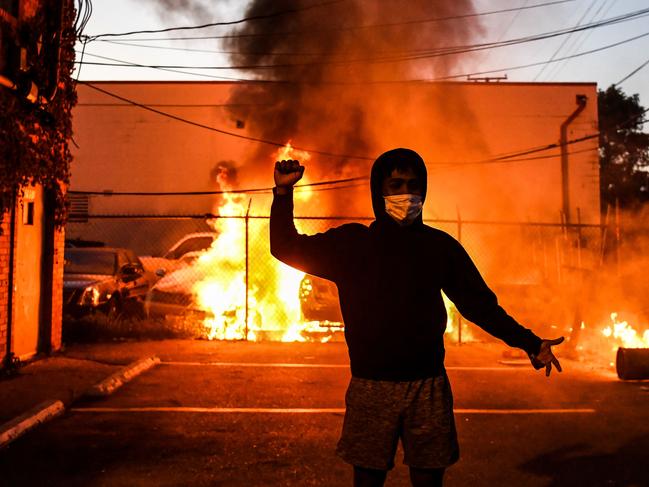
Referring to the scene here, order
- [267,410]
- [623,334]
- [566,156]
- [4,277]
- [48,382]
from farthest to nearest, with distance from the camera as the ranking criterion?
[566,156]
[623,334]
[4,277]
[48,382]
[267,410]

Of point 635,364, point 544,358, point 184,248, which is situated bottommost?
point 635,364

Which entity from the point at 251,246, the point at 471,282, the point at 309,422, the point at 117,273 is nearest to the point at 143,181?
the point at 251,246

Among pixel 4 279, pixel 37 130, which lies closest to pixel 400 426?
pixel 4 279

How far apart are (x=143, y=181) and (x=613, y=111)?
27733mm

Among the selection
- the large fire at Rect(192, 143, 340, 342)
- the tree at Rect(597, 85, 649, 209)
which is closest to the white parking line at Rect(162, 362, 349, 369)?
the large fire at Rect(192, 143, 340, 342)

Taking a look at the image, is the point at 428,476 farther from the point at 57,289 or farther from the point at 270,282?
the point at 270,282

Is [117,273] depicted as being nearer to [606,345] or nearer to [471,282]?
[606,345]

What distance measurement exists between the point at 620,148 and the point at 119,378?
1405 inches

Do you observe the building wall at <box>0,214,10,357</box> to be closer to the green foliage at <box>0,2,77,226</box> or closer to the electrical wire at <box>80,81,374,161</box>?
the green foliage at <box>0,2,77,226</box>

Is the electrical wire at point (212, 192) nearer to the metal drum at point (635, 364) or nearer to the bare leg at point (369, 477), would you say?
the metal drum at point (635, 364)

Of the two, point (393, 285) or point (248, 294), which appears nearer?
point (393, 285)

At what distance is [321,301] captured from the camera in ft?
42.2

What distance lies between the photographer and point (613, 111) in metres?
37.1

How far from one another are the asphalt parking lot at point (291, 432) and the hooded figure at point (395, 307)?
76.7 inches
